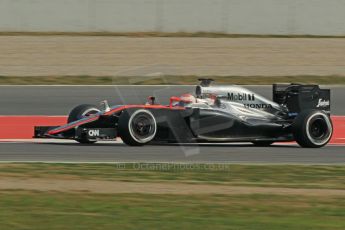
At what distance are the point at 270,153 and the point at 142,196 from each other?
5120 millimetres

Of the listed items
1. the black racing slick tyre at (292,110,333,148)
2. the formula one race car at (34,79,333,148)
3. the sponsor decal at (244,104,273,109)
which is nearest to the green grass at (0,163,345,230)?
the formula one race car at (34,79,333,148)

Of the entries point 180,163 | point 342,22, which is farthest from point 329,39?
point 180,163

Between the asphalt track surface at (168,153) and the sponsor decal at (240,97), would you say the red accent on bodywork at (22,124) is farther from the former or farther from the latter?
the sponsor decal at (240,97)

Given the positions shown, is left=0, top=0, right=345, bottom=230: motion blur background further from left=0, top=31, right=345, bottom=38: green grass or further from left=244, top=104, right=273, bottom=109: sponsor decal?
left=244, top=104, right=273, bottom=109: sponsor decal

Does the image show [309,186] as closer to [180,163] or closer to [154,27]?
[180,163]

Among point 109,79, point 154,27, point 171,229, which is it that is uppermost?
point 154,27

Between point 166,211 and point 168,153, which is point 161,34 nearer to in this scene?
point 168,153

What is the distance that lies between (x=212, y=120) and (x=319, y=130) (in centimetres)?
186

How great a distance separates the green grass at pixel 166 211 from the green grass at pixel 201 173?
1358mm

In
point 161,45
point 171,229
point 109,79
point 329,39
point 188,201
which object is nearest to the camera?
point 171,229

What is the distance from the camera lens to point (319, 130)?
48.7 ft

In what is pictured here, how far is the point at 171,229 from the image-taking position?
7578 millimetres

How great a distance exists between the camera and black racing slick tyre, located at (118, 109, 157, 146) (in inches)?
554

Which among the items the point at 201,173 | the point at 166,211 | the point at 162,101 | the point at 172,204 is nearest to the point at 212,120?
the point at 201,173
